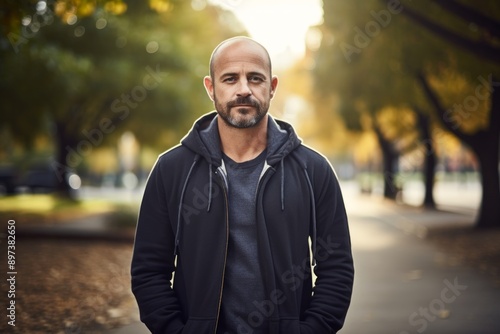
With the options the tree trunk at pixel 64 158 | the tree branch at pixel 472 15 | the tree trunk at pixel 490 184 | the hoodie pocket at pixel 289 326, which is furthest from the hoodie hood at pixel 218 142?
the tree trunk at pixel 64 158

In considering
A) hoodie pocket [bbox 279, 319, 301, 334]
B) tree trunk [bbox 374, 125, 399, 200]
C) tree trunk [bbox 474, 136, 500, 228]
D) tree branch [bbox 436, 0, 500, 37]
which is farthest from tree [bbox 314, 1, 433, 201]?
hoodie pocket [bbox 279, 319, 301, 334]

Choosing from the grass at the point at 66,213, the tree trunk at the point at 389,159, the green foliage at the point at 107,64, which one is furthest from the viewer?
the tree trunk at the point at 389,159

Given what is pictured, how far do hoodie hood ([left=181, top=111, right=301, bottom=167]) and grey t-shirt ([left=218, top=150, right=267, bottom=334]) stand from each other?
0.14 meters

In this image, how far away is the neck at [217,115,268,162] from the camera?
3.12 m

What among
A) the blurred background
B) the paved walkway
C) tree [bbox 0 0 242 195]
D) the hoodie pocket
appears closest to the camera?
the hoodie pocket

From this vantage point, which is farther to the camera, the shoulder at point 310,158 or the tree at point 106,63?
the tree at point 106,63

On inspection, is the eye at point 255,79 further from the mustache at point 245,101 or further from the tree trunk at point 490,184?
the tree trunk at point 490,184

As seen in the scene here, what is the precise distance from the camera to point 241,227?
2986mm

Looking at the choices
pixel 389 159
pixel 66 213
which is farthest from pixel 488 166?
pixel 389 159

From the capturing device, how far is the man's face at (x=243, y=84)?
9.89 ft

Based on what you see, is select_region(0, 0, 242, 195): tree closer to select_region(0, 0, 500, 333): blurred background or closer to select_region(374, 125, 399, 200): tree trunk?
select_region(0, 0, 500, 333): blurred background

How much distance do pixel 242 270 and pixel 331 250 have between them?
1.50 feet

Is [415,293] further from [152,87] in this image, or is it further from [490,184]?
[152,87]

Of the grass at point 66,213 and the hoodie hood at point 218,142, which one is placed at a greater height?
the hoodie hood at point 218,142
